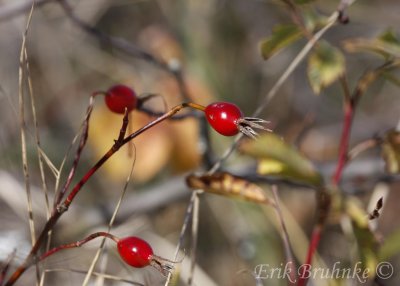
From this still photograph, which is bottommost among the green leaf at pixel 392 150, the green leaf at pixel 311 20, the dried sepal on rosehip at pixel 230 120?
the dried sepal on rosehip at pixel 230 120

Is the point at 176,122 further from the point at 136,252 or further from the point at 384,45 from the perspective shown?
the point at 136,252

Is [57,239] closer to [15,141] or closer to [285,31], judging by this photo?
[15,141]

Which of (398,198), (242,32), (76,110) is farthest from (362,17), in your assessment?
(76,110)

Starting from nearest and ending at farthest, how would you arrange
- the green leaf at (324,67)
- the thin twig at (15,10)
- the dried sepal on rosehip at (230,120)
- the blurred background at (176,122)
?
the dried sepal on rosehip at (230,120) < the green leaf at (324,67) < the thin twig at (15,10) < the blurred background at (176,122)

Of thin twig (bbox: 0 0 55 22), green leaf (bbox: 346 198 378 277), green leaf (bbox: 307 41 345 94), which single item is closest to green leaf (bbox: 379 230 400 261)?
green leaf (bbox: 346 198 378 277)

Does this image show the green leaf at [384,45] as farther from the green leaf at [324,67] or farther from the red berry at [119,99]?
the red berry at [119,99]

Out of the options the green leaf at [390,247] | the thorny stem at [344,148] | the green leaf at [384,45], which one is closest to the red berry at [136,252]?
the thorny stem at [344,148]
